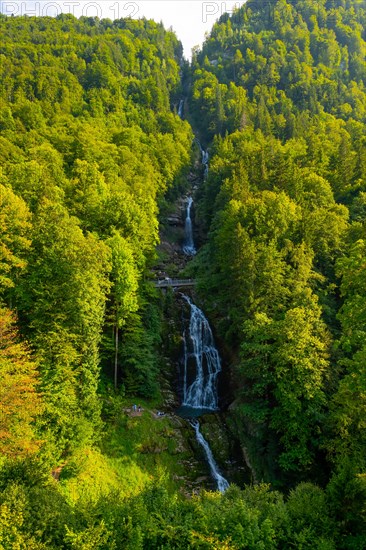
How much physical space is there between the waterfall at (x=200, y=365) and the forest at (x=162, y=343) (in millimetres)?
1295

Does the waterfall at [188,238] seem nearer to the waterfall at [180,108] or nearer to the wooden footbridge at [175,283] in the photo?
the wooden footbridge at [175,283]

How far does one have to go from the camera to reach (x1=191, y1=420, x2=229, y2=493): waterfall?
94.2ft

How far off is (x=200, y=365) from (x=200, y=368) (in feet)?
1.20

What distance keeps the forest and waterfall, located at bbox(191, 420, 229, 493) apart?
1.72m

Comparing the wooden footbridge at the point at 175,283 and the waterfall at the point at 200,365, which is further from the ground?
the wooden footbridge at the point at 175,283

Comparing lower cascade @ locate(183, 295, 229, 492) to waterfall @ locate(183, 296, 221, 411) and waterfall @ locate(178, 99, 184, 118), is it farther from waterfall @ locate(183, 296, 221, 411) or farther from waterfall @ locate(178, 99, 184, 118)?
waterfall @ locate(178, 99, 184, 118)

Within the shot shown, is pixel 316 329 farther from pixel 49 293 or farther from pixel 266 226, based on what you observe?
pixel 49 293

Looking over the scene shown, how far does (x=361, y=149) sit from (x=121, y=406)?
47.4m

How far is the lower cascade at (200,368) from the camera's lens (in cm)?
3609

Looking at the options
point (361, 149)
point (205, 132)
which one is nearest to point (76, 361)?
point (361, 149)

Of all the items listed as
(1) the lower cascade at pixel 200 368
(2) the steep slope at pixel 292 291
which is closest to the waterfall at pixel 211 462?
(1) the lower cascade at pixel 200 368

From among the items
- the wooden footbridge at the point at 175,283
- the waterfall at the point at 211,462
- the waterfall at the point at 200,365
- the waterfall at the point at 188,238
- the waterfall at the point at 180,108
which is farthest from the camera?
the waterfall at the point at 180,108

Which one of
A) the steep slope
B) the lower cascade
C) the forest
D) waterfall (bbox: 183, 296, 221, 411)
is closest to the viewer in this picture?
the forest

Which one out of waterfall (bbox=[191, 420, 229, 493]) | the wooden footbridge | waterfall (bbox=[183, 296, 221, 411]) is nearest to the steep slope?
waterfall (bbox=[183, 296, 221, 411])
